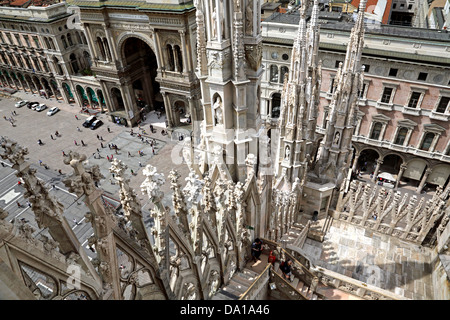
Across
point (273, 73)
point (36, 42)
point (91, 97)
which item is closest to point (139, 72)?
point (91, 97)

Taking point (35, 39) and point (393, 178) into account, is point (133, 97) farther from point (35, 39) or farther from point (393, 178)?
point (393, 178)

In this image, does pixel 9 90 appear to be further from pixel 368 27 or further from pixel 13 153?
pixel 13 153

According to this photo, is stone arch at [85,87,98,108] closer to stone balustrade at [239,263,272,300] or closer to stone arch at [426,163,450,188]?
stone balustrade at [239,263,272,300]

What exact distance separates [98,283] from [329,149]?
2210cm

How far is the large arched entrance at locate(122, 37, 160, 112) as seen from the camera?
4908 centimetres

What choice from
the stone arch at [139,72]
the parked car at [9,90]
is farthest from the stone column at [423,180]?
the parked car at [9,90]

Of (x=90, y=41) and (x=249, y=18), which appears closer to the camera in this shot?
(x=249, y=18)

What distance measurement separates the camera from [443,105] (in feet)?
108

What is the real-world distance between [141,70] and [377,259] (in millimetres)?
47586

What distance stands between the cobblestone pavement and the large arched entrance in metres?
41.9

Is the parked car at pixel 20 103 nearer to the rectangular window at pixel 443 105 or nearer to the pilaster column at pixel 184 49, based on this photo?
the pilaster column at pixel 184 49

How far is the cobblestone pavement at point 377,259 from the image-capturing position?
1900cm

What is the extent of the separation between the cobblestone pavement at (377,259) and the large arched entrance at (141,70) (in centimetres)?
4189

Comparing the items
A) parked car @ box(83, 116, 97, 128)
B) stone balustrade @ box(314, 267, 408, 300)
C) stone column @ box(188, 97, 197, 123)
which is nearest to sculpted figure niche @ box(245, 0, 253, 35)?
stone balustrade @ box(314, 267, 408, 300)
